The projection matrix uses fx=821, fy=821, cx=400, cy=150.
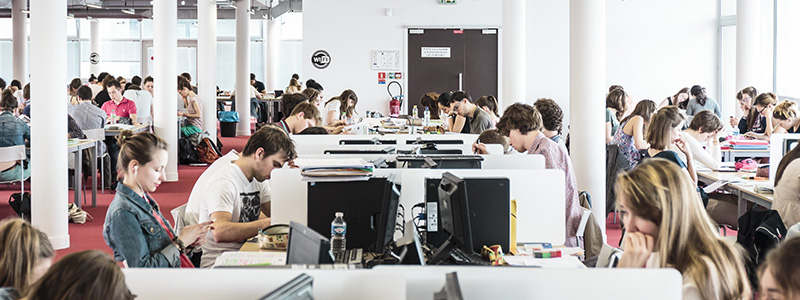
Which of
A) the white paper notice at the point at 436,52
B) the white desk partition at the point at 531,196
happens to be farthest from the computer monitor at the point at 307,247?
the white paper notice at the point at 436,52

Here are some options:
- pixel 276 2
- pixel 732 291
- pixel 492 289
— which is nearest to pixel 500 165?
pixel 732 291

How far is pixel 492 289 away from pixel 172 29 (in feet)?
28.5

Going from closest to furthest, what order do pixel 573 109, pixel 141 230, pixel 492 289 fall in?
pixel 492 289
pixel 141 230
pixel 573 109

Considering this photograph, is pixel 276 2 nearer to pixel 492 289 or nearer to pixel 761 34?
pixel 761 34

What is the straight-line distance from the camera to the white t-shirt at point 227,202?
391cm

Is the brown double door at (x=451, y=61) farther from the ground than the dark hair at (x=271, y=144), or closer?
farther from the ground

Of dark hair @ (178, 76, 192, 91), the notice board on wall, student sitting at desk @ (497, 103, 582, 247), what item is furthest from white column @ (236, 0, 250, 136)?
student sitting at desk @ (497, 103, 582, 247)

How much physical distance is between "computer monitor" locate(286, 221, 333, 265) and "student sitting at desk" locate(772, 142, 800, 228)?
122 inches

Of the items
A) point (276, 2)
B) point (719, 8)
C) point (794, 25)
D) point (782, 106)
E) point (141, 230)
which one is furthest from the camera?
point (276, 2)

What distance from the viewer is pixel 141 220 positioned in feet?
10.7

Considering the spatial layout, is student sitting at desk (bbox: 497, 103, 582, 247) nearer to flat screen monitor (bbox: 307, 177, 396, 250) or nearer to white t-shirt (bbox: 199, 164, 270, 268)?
flat screen monitor (bbox: 307, 177, 396, 250)

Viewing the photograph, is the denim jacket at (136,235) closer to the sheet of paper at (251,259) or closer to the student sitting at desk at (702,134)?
the sheet of paper at (251,259)

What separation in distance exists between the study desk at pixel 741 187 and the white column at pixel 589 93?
788 millimetres

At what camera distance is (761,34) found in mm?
12312
